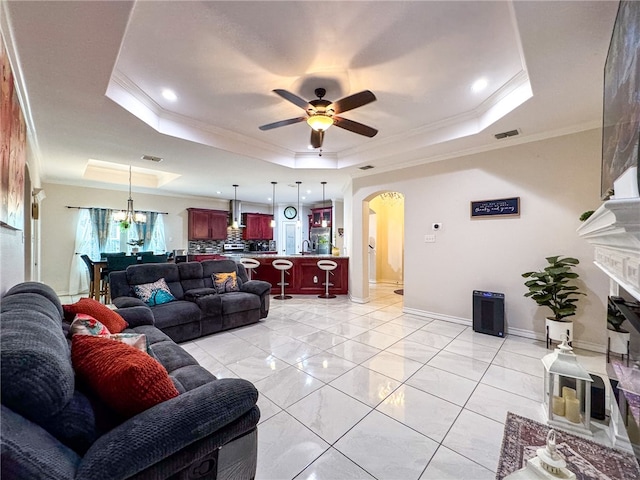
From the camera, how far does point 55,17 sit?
64.2 inches

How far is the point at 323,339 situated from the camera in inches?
139

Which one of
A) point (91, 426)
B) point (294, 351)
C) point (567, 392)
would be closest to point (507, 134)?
point (567, 392)

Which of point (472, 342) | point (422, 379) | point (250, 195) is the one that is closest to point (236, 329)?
point (422, 379)

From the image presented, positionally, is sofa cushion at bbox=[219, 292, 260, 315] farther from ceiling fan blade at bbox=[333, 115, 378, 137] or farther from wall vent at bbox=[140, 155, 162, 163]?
ceiling fan blade at bbox=[333, 115, 378, 137]

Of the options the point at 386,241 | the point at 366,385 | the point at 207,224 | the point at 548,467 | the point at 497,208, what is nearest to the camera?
the point at 548,467

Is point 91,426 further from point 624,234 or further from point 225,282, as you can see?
point 225,282

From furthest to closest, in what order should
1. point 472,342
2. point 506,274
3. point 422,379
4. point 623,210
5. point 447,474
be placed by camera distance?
1. point 506,274
2. point 472,342
3. point 422,379
4. point 447,474
5. point 623,210

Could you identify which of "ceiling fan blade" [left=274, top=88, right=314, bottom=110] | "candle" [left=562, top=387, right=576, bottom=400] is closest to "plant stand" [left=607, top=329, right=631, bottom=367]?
"candle" [left=562, top=387, right=576, bottom=400]

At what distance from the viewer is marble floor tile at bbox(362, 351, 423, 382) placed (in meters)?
2.65

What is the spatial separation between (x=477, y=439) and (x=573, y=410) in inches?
28.6

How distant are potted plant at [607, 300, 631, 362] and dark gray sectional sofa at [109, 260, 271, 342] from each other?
12.5 ft

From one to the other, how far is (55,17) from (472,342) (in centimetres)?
479

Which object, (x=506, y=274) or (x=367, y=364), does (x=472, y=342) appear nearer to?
(x=506, y=274)

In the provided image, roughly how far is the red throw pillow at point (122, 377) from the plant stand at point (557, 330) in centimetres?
391
